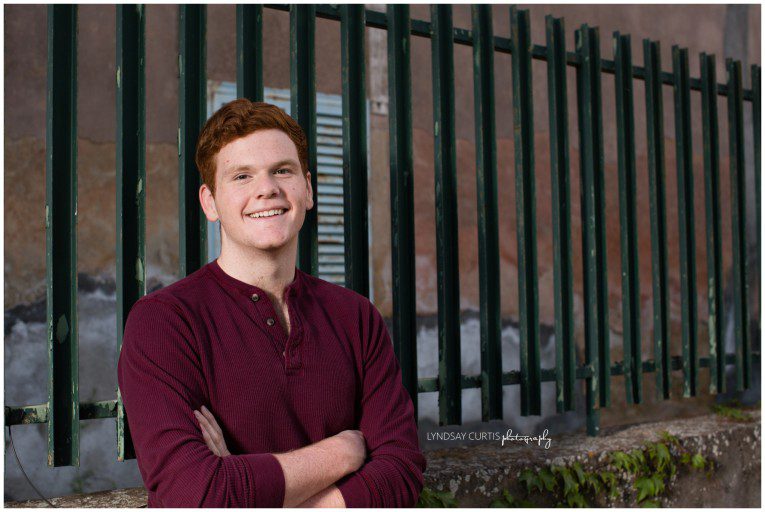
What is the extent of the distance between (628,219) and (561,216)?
55 cm

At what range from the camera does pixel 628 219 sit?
4102 millimetres

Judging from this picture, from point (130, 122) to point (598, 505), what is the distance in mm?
2670

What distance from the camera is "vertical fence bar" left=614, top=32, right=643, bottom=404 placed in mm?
4039

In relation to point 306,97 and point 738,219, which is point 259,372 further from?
point 738,219

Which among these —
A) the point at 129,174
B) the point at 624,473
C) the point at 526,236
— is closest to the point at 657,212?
the point at 526,236

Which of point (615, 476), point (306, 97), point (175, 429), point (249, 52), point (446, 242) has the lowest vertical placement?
point (615, 476)

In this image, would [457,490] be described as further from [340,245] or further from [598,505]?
[340,245]

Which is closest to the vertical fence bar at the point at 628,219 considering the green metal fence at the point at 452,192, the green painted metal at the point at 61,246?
the green metal fence at the point at 452,192

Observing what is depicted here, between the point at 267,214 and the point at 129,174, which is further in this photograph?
the point at 129,174

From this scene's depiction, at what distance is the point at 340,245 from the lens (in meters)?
5.07

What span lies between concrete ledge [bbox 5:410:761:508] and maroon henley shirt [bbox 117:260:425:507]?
0.99 meters

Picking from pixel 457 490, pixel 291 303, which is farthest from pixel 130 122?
pixel 457 490

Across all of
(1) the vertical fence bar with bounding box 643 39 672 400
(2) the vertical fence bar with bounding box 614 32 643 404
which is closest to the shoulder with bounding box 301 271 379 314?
(2) the vertical fence bar with bounding box 614 32 643 404

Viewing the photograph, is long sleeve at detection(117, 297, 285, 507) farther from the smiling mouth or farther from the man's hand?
the smiling mouth
